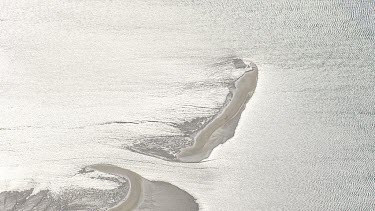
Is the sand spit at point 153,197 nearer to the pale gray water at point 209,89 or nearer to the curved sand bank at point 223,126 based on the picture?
the pale gray water at point 209,89

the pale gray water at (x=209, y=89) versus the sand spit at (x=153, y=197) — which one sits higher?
the pale gray water at (x=209, y=89)

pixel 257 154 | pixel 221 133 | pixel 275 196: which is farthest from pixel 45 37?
pixel 275 196

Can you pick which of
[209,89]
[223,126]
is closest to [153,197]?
[223,126]

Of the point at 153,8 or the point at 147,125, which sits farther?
the point at 153,8

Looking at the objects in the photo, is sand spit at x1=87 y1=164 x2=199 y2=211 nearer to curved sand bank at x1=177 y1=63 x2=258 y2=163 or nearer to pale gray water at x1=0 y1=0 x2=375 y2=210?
pale gray water at x1=0 y1=0 x2=375 y2=210

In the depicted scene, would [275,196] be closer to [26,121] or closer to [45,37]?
[26,121]

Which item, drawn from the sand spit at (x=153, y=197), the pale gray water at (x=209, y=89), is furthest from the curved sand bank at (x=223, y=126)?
the sand spit at (x=153, y=197)

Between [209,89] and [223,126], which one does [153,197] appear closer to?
[223,126]
